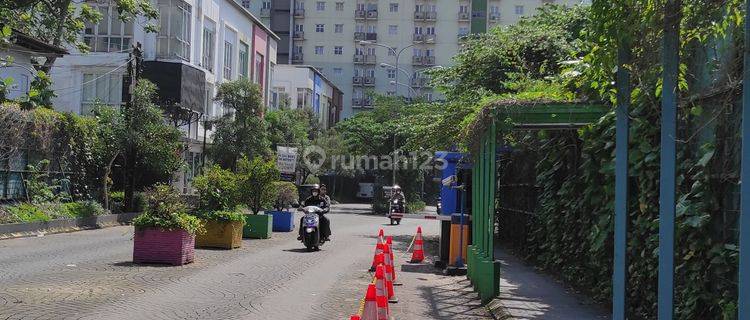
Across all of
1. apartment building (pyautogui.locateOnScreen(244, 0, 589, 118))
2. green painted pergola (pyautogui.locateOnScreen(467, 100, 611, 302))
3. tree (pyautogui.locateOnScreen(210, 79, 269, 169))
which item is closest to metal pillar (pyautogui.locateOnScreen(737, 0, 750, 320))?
green painted pergola (pyautogui.locateOnScreen(467, 100, 611, 302))

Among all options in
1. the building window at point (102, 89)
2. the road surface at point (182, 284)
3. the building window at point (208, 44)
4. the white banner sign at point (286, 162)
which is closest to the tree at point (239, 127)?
the building window at point (208, 44)

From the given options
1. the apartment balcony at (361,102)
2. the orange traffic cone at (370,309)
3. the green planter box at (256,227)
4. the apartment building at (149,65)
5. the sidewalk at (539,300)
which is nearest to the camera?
the orange traffic cone at (370,309)

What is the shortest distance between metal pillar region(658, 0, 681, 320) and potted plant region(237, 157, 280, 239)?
16425 millimetres

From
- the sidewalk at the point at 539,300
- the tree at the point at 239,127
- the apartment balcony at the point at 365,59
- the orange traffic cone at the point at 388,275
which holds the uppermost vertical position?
the apartment balcony at the point at 365,59

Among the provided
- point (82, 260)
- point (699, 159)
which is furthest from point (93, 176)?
point (699, 159)

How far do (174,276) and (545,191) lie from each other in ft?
21.8

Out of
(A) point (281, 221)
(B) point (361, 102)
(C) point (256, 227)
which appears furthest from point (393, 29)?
(C) point (256, 227)

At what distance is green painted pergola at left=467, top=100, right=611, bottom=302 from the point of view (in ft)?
34.3

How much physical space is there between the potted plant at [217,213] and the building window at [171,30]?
19279 millimetres

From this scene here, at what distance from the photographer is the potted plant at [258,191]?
21.2 m

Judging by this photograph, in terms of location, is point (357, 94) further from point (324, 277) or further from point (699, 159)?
point (699, 159)

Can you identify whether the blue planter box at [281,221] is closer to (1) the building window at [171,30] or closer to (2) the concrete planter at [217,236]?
(2) the concrete planter at [217,236]

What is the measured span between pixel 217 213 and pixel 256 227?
4170 mm

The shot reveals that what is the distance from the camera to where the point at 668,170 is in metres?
4.99
